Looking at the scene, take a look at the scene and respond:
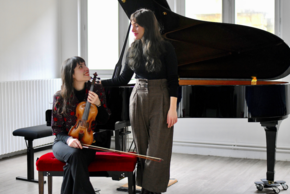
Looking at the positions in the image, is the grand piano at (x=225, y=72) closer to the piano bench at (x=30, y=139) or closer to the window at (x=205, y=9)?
the piano bench at (x=30, y=139)

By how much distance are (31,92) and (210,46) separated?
2.32 meters

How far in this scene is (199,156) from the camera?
4.41 meters

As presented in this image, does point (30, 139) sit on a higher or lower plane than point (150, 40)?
lower

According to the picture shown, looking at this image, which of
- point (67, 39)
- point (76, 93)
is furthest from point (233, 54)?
point (67, 39)

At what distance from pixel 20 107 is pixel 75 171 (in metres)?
2.41

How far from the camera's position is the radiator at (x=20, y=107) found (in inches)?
163

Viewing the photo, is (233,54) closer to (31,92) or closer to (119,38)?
(119,38)

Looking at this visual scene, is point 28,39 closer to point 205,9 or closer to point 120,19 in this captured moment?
point 120,19

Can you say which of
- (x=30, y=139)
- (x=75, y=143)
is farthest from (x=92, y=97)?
(x=30, y=139)

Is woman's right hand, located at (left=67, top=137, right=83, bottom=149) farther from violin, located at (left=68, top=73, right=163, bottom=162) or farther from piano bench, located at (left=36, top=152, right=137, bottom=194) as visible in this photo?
piano bench, located at (left=36, top=152, right=137, bottom=194)

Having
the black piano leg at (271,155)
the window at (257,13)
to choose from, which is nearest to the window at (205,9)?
the window at (257,13)

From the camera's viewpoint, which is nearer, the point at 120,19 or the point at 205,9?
the point at 205,9

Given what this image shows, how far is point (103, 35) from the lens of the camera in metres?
5.14

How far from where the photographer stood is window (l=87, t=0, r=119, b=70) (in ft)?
16.6
